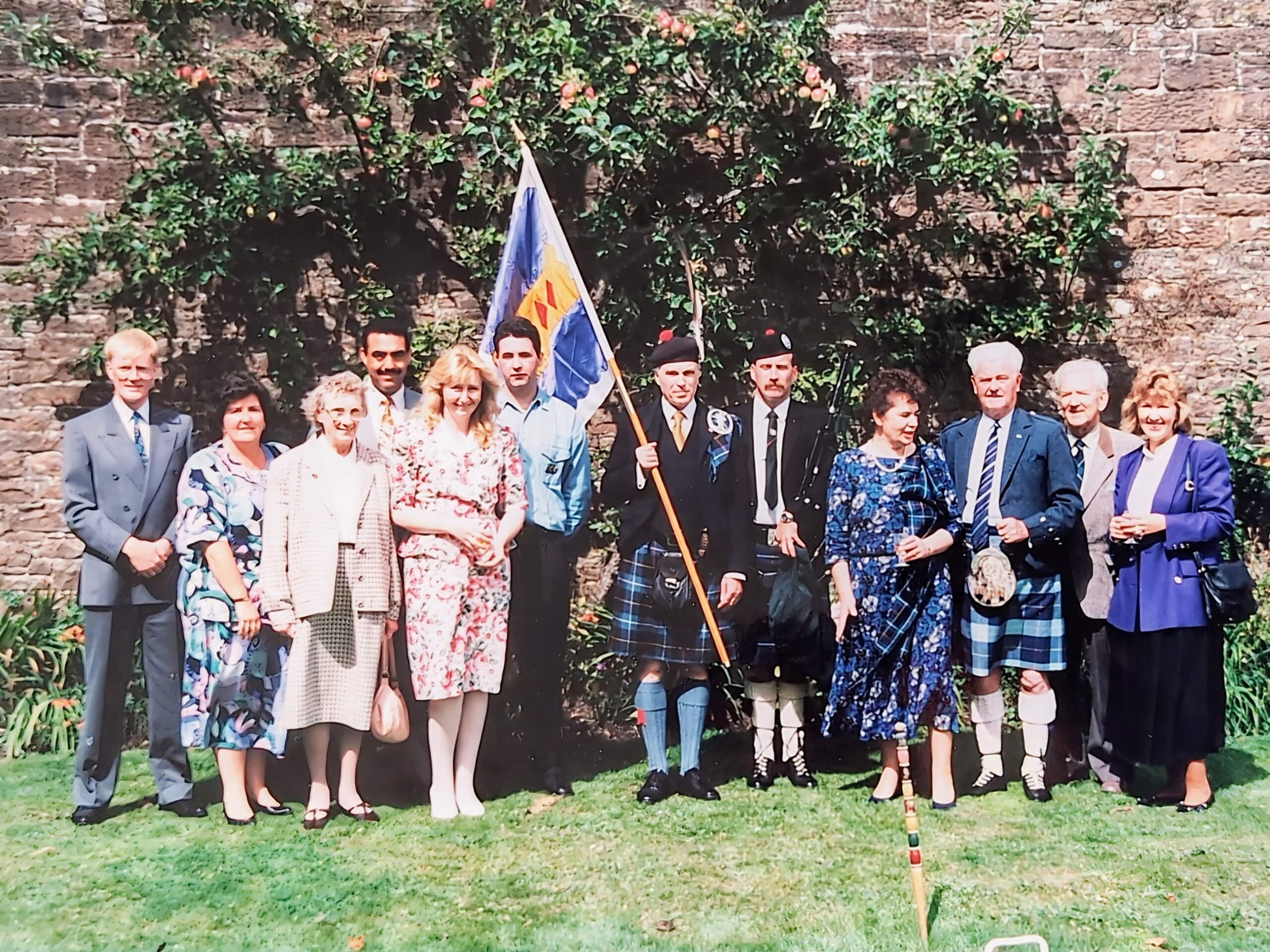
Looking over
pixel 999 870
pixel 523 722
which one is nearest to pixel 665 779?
pixel 523 722

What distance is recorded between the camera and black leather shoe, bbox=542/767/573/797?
4523 mm

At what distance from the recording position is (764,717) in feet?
15.5

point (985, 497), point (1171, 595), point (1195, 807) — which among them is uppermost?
point (985, 497)

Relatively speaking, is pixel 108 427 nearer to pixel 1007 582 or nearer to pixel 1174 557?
pixel 1007 582

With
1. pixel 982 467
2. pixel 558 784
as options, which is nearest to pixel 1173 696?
pixel 982 467

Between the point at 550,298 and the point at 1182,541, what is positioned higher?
the point at 550,298

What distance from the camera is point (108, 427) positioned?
431 cm

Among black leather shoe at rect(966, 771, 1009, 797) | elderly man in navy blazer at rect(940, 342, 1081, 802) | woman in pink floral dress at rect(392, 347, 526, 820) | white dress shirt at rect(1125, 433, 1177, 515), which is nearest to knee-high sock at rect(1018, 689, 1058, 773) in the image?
elderly man in navy blazer at rect(940, 342, 1081, 802)

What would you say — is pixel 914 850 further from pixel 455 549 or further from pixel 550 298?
pixel 550 298

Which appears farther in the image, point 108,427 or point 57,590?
point 57,590

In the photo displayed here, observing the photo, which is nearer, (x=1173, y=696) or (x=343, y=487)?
(x=343, y=487)

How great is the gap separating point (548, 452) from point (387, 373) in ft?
2.16

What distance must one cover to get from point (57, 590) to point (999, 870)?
3.64 meters

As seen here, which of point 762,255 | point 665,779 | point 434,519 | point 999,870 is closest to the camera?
point 999,870
